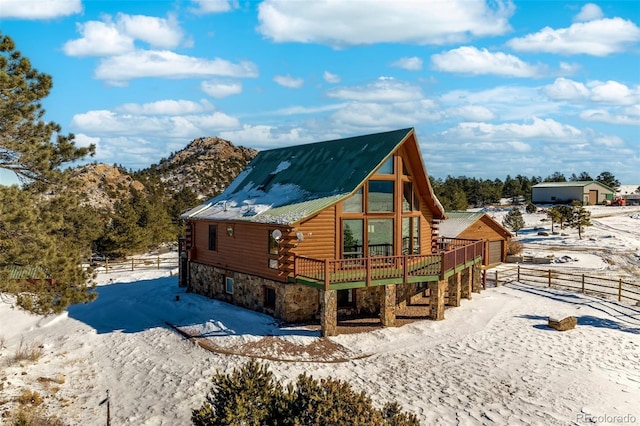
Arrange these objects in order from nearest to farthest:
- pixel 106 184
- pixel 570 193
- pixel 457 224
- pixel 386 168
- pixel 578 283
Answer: pixel 386 168, pixel 578 283, pixel 457 224, pixel 570 193, pixel 106 184

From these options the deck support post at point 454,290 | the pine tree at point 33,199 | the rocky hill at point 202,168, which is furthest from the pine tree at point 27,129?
the rocky hill at point 202,168

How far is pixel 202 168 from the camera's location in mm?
103062

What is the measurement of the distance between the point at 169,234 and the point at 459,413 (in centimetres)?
3573

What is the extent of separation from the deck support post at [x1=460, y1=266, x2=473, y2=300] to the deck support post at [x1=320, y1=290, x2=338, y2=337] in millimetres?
9410

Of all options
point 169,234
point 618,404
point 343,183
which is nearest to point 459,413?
point 618,404

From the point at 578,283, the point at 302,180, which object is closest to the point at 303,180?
the point at 302,180

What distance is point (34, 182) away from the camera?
53.7 feet

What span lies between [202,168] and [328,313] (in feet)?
294

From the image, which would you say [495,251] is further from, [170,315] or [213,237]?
[170,315]

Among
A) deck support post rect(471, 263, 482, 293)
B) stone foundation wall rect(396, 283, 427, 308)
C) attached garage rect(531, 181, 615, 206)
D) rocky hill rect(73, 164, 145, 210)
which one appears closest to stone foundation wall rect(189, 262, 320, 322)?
stone foundation wall rect(396, 283, 427, 308)

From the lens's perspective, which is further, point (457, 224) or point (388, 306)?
point (457, 224)

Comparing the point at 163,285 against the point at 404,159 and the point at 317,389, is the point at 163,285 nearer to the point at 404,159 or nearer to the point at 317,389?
the point at 404,159

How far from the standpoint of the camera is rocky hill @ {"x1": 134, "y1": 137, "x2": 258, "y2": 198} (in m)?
94.2

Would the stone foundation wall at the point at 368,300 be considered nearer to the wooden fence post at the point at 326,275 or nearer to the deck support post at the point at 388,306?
the deck support post at the point at 388,306
